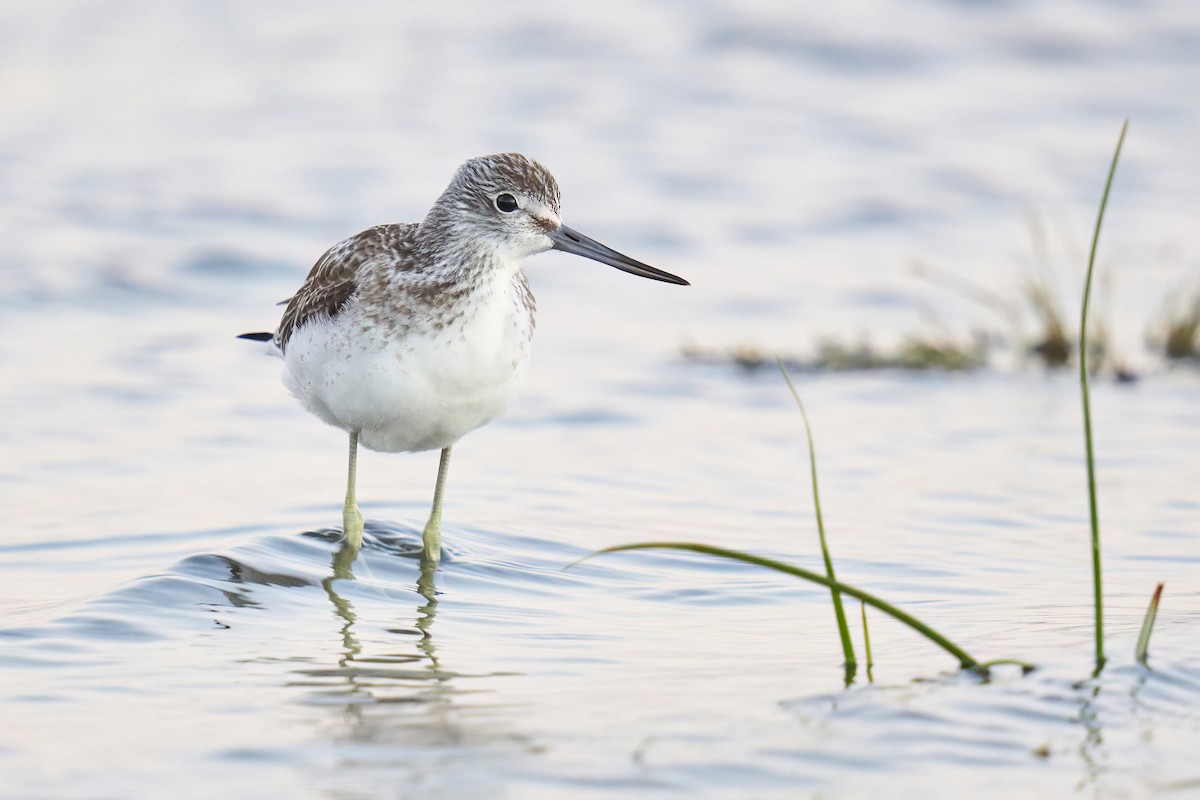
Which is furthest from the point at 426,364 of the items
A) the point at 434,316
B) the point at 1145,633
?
the point at 1145,633

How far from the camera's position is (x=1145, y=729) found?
4.87 m

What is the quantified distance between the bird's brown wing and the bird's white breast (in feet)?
0.39

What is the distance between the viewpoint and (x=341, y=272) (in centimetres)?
718

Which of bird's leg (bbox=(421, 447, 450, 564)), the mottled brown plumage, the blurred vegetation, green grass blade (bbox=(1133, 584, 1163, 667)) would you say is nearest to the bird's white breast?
the mottled brown plumage

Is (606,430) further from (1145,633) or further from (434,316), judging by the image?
(1145,633)

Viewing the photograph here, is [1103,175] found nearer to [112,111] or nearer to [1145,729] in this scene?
[112,111]

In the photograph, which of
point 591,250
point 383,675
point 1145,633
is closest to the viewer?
point 1145,633

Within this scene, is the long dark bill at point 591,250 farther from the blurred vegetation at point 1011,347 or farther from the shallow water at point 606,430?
the blurred vegetation at point 1011,347

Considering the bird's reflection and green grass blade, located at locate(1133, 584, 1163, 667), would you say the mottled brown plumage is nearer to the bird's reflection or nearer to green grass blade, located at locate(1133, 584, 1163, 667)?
the bird's reflection

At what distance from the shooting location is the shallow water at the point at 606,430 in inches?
194

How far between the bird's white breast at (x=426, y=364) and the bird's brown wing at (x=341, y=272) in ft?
0.39

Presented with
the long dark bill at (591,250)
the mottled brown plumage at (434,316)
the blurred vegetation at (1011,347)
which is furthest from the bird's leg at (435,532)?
the blurred vegetation at (1011,347)

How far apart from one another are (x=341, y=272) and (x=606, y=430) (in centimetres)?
301

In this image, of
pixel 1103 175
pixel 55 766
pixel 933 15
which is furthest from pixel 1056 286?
pixel 55 766
